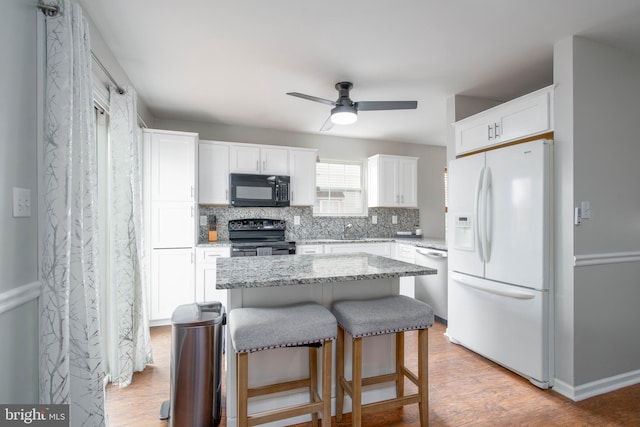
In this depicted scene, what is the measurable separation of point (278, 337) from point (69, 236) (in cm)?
106

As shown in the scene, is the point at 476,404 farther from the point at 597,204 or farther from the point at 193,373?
the point at 193,373

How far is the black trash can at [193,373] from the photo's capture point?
1.71m

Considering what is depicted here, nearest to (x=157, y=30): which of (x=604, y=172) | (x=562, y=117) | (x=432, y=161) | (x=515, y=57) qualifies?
(x=515, y=57)

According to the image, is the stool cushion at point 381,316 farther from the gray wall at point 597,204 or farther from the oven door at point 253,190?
the oven door at point 253,190

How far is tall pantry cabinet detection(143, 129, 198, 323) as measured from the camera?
3.33 m

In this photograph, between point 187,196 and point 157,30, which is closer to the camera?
point 157,30

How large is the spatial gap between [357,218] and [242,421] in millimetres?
3700

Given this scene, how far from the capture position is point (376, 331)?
159 cm

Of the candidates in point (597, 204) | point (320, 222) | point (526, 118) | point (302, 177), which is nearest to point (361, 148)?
point (302, 177)

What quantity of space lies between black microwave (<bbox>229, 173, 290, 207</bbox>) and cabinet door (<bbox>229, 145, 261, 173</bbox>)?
4.4 inches

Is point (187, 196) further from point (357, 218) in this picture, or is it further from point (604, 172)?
point (604, 172)

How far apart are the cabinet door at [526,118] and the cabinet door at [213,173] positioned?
3.09 metres

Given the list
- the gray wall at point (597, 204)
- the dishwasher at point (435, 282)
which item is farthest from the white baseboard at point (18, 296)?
the dishwasher at point (435, 282)

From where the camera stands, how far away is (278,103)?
3.34 metres
